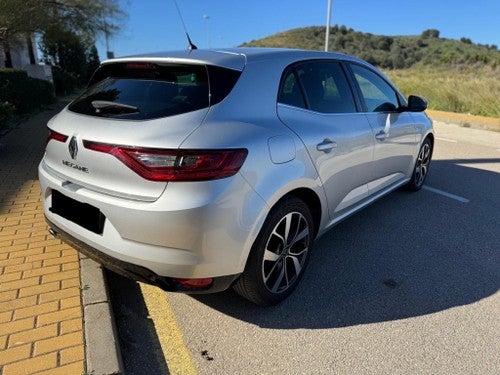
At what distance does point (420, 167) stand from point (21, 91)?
11085 mm

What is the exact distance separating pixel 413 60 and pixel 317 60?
63417 millimetres

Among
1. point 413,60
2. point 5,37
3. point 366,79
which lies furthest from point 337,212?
point 413,60

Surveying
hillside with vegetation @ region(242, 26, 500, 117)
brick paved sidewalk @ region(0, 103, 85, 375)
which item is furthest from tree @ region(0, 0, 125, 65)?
hillside with vegetation @ region(242, 26, 500, 117)

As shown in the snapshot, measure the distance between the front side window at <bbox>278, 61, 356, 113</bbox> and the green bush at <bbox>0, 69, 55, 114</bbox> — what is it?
8460 millimetres

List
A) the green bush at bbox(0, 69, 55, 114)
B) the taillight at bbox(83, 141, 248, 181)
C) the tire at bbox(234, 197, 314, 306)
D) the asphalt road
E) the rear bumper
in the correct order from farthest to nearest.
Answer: the green bush at bbox(0, 69, 55, 114)
the tire at bbox(234, 197, 314, 306)
the asphalt road
the rear bumper
the taillight at bbox(83, 141, 248, 181)

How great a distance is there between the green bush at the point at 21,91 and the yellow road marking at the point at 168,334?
27.3 ft

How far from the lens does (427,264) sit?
11.7ft

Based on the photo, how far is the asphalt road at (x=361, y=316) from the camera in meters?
2.41

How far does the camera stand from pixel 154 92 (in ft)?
8.43

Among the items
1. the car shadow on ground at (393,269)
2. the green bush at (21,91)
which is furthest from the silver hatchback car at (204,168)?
the green bush at (21,91)

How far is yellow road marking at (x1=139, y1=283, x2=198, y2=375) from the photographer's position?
2.35 m

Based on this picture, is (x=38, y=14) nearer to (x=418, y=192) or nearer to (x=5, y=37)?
(x=5, y=37)

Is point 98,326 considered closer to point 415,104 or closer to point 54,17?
point 415,104

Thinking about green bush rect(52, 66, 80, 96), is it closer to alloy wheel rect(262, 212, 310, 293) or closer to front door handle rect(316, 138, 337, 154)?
front door handle rect(316, 138, 337, 154)
